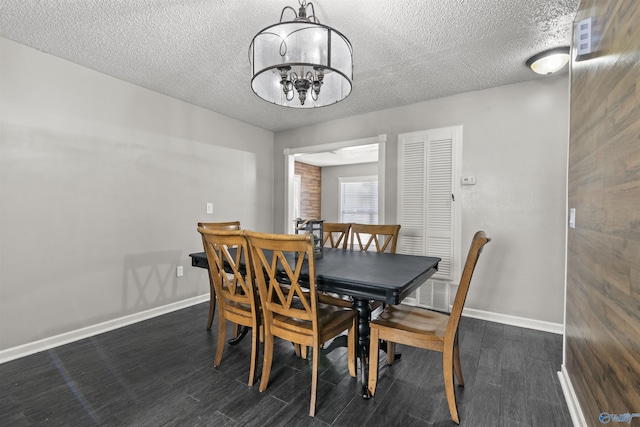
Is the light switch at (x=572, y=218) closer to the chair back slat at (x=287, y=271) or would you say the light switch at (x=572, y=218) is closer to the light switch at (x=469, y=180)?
the light switch at (x=469, y=180)

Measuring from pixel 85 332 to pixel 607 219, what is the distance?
381 cm

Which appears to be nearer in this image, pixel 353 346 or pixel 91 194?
pixel 353 346

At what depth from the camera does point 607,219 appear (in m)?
1.25

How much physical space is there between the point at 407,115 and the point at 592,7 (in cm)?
219

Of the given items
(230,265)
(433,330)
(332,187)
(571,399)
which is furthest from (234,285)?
(332,187)

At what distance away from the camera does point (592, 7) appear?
1.52 metres

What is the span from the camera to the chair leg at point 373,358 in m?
1.83

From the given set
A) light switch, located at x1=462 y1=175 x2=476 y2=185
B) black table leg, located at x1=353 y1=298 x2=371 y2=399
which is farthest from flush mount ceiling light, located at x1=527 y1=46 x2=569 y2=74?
black table leg, located at x1=353 y1=298 x2=371 y2=399

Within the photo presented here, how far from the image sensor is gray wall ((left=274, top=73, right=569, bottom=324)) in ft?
9.47

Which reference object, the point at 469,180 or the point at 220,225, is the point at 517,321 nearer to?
the point at 469,180

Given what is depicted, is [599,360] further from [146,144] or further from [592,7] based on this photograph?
[146,144]

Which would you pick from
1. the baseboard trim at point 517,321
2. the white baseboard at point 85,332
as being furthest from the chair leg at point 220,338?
the baseboard trim at point 517,321

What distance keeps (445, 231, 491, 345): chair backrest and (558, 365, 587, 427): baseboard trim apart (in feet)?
2.45

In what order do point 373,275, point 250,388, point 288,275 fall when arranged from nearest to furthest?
point 288,275 → point 373,275 → point 250,388
